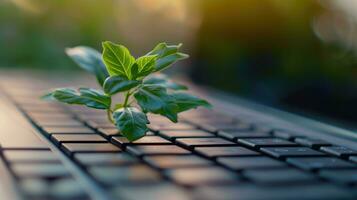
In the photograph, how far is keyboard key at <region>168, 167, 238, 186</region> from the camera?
46cm

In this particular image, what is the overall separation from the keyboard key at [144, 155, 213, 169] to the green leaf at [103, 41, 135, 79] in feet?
0.48

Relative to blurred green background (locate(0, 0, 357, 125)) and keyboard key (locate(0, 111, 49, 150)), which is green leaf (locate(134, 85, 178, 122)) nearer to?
keyboard key (locate(0, 111, 49, 150))

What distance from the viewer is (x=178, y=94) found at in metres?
0.71

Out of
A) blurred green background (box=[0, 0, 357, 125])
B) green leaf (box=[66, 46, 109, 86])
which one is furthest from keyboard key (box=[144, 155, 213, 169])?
blurred green background (box=[0, 0, 357, 125])

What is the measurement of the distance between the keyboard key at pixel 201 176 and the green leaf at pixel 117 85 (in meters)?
0.16

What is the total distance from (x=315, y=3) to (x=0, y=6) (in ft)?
5.80

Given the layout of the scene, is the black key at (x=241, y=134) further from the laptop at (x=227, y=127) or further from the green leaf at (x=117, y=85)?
the green leaf at (x=117, y=85)

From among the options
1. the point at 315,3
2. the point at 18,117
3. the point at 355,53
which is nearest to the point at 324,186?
the point at 18,117

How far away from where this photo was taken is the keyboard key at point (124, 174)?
18.1 inches

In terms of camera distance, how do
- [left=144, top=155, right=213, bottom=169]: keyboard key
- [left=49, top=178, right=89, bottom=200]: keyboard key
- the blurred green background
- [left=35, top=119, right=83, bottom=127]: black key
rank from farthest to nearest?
1. the blurred green background
2. [left=35, top=119, right=83, bottom=127]: black key
3. [left=144, top=155, right=213, bottom=169]: keyboard key
4. [left=49, top=178, right=89, bottom=200]: keyboard key

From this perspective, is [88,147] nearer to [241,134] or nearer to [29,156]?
[29,156]

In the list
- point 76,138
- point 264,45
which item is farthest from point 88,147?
point 264,45

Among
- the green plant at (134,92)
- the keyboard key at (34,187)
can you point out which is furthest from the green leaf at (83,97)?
the keyboard key at (34,187)

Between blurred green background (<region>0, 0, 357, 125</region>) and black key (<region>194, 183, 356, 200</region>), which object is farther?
blurred green background (<region>0, 0, 357, 125</region>)
